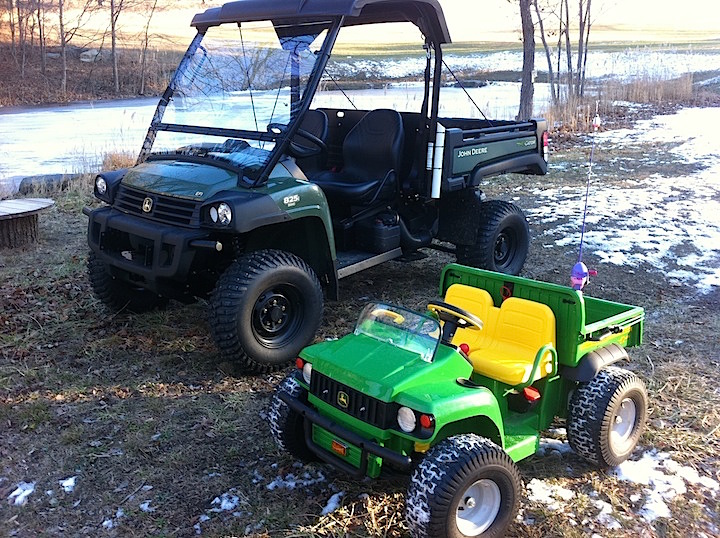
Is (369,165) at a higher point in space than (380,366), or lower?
higher

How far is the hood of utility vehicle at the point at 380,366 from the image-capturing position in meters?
2.60

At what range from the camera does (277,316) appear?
4.07m

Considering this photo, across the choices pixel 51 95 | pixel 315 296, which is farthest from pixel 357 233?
pixel 51 95

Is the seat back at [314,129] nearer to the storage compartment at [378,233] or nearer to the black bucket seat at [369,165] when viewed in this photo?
the black bucket seat at [369,165]

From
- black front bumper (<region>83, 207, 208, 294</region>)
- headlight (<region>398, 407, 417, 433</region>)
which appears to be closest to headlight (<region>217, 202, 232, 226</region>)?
black front bumper (<region>83, 207, 208, 294</region>)

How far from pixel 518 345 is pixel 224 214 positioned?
5.52 ft

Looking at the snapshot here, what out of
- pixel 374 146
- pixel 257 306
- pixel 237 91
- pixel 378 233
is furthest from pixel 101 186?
pixel 374 146

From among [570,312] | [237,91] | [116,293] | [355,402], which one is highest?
[237,91]

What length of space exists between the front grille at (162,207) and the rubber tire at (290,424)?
4.14 feet

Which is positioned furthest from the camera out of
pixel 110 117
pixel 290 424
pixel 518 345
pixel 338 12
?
pixel 110 117

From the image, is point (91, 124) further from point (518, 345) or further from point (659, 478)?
point (659, 478)

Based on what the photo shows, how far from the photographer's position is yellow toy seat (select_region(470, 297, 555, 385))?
2.95 m

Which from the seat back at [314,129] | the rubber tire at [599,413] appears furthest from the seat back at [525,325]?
the seat back at [314,129]

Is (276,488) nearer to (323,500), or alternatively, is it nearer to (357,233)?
(323,500)
